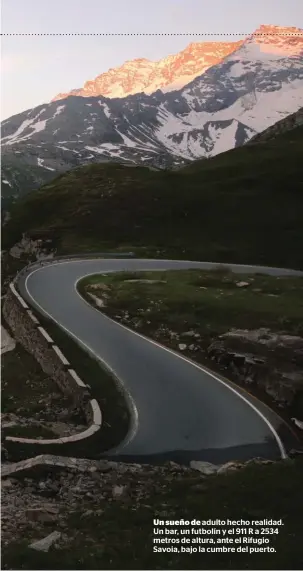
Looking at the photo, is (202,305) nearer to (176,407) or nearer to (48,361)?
(48,361)

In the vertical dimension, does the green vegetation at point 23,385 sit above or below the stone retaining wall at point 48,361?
below

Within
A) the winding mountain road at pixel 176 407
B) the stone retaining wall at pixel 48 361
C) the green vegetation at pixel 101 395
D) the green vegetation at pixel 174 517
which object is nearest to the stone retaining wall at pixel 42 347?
the stone retaining wall at pixel 48 361

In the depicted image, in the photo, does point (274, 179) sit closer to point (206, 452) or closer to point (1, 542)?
point (206, 452)

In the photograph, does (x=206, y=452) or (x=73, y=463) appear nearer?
(x=73, y=463)

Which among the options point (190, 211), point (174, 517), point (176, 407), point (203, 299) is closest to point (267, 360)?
point (176, 407)

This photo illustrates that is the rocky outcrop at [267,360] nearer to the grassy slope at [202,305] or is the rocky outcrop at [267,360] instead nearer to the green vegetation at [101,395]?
the grassy slope at [202,305]

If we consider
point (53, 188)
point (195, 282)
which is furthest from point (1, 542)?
point (53, 188)
